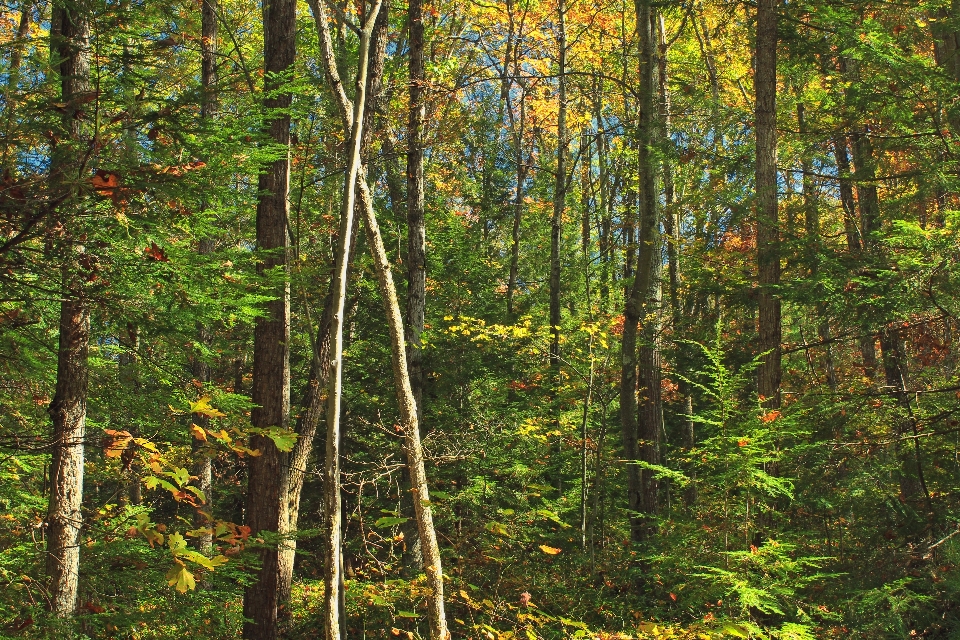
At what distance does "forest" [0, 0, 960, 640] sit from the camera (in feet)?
13.4

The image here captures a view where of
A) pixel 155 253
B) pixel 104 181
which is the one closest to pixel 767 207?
pixel 155 253

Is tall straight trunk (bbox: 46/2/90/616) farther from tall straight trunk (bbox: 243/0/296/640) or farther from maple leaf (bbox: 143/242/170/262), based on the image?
tall straight trunk (bbox: 243/0/296/640)

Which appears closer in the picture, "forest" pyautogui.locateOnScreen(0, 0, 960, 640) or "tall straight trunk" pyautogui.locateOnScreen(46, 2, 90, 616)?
"forest" pyautogui.locateOnScreen(0, 0, 960, 640)

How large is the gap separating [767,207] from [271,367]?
5.92 metres

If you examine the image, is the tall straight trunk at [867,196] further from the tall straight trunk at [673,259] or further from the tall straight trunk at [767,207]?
the tall straight trunk at [673,259]

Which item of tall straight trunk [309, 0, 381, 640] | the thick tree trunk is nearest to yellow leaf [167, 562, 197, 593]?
tall straight trunk [309, 0, 381, 640]

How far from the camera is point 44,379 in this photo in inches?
191

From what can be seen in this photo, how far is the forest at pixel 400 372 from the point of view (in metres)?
4.09

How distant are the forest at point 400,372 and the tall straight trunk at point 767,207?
0.03 m

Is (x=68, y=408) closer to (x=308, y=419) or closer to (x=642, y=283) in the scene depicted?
(x=308, y=419)

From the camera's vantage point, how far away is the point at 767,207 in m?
8.16

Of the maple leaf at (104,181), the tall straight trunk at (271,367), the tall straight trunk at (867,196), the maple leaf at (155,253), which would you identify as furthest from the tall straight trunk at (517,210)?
the maple leaf at (104,181)

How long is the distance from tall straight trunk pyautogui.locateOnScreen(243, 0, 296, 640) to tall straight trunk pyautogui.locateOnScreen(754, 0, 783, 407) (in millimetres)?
5197

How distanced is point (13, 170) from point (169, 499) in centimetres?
1323
